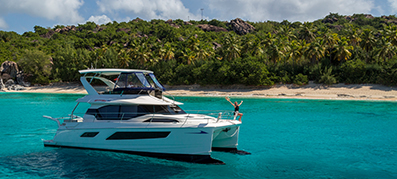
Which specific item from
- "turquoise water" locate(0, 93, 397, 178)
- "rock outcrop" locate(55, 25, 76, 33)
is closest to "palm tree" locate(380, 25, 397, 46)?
"turquoise water" locate(0, 93, 397, 178)

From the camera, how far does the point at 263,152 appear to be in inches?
576

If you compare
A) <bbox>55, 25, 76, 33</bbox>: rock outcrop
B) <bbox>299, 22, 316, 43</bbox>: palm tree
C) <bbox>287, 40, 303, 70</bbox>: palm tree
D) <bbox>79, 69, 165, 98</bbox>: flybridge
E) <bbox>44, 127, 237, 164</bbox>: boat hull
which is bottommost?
<bbox>44, 127, 237, 164</bbox>: boat hull

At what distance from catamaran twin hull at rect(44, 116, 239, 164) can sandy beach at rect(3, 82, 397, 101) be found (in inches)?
1513

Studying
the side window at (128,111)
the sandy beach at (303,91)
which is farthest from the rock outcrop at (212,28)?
the side window at (128,111)

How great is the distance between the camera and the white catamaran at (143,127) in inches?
452

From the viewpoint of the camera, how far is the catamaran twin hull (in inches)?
449

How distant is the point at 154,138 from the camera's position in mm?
11867

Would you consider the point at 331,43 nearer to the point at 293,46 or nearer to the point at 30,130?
the point at 293,46

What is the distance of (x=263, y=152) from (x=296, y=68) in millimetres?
43975

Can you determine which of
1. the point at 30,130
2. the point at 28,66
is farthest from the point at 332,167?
the point at 28,66

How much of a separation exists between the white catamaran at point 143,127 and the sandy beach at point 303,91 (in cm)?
3856

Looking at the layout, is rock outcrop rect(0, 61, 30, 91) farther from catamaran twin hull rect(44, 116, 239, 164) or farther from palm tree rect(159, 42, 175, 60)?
catamaran twin hull rect(44, 116, 239, 164)

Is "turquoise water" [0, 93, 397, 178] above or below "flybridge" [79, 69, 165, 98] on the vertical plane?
below

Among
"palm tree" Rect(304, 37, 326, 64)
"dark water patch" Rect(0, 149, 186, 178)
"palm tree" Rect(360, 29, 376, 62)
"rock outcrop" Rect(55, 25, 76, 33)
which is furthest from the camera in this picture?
"rock outcrop" Rect(55, 25, 76, 33)
